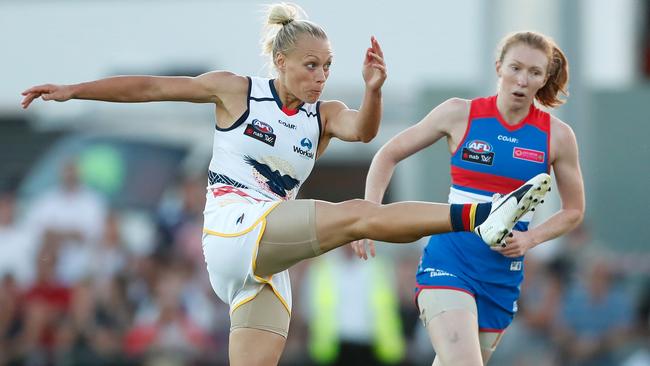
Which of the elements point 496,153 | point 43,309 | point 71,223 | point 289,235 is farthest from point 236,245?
point 71,223

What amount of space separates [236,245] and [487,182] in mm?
1358

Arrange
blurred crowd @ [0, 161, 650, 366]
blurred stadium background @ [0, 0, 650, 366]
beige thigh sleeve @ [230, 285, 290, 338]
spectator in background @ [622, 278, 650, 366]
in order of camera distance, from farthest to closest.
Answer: blurred stadium background @ [0, 0, 650, 366]
blurred crowd @ [0, 161, 650, 366]
spectator in background @ [622, 278, 650, 366]
beige thigh sleeve @ [230, 285, 290, 338]

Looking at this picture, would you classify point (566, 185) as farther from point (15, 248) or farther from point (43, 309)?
point (15, 248)

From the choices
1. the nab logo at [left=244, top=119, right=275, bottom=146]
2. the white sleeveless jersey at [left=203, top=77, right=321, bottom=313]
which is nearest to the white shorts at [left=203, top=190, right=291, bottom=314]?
the white sleeveless jersey at [left=203, top=77, right=321, bottom=313]

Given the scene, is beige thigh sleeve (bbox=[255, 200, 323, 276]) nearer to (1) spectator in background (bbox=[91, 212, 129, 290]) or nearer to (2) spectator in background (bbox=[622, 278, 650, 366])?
(2) spectator in background (bbox=[622, 278, 650, 366])

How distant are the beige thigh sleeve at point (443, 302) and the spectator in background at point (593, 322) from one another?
433 cm

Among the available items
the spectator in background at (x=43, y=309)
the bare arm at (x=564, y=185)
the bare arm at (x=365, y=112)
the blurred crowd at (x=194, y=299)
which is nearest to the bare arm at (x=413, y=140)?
the bare arm at (x=365, y=112)

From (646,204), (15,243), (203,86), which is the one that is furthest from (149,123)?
(203,86)

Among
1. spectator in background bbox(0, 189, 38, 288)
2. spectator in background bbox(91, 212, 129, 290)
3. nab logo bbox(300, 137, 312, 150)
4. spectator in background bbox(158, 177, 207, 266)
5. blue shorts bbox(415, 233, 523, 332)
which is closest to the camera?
nab logo bbox(300, 137, 312, 150)

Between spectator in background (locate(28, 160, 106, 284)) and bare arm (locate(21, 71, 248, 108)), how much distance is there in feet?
20.0

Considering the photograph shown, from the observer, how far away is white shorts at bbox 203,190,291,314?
6039 millimetres

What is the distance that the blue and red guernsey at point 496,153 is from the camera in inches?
253

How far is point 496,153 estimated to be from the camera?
645 centimetres

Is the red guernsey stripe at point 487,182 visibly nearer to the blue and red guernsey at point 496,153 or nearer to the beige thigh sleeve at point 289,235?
the blue and red guernsey at point 496,153
